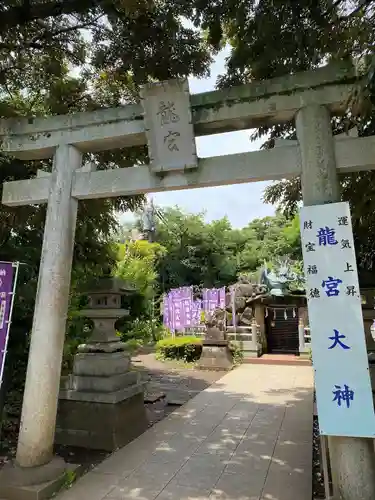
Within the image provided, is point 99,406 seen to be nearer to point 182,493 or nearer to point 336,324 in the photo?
point 182,493

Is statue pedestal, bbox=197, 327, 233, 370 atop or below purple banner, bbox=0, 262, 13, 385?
below

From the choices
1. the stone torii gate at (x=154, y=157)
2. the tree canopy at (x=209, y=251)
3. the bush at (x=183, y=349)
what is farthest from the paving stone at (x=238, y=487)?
the tree canopy at (x=209, y=251)

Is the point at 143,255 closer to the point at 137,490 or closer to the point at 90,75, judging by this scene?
the point at 90,75

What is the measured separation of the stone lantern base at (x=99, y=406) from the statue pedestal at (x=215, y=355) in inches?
267

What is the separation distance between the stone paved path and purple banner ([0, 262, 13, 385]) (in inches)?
62.6

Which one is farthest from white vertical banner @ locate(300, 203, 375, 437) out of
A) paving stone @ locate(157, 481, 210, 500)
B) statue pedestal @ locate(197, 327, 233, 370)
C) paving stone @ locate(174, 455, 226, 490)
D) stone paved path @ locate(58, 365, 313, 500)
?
statue pedestal @ locate(197, 327, 233, 370)

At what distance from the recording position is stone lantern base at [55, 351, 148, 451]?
5.07 m

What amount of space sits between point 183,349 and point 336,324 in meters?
11.5

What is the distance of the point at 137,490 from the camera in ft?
11.9

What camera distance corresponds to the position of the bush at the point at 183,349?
1410 centimetres

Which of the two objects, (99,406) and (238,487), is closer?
(238,487)

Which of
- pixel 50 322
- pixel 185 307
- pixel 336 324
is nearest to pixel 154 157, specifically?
pixel 50 322

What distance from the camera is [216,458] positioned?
4441mm

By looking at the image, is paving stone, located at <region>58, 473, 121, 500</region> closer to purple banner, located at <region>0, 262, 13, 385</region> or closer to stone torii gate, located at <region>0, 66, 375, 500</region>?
stone torii gate, located at <region>0, 66, 375, 500</region>
